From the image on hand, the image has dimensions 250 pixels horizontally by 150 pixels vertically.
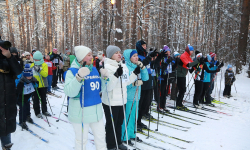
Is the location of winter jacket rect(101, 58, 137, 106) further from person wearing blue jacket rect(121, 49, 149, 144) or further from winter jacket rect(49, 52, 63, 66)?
winter jacket rect(49, 52, 63, 66)

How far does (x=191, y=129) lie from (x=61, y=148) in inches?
138

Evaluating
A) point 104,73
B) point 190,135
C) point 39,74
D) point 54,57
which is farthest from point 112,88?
point 54,57

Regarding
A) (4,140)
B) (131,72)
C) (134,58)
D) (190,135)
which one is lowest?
(190,135)

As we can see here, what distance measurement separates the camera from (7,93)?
2.57 metres

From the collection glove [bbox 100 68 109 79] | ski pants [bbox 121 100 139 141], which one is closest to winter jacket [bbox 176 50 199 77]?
ski pants [bbox 121 100 139 141]

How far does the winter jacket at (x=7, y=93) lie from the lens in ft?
8.23

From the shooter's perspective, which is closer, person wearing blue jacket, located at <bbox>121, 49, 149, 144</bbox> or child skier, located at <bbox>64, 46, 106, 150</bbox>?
child skier, located at <bbox>64, 46, 106, 150</bbox>

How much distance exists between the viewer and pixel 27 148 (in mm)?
3270

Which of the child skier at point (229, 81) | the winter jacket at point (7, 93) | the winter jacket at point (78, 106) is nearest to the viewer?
the winter jacket at point (78, 106)

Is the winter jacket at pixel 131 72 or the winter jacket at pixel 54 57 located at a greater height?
the winter jacket at pixel 54 57

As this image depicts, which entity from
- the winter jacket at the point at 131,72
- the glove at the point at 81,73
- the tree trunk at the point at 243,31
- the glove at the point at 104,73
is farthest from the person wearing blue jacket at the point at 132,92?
the tree trunk at the point at 243,31

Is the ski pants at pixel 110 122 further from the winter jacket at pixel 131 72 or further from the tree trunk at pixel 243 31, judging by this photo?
the tree trunk at pixel 243 31

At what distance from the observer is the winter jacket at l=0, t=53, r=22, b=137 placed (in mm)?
2510

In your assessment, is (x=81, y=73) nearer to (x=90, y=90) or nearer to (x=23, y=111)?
(x=90, y=90)
